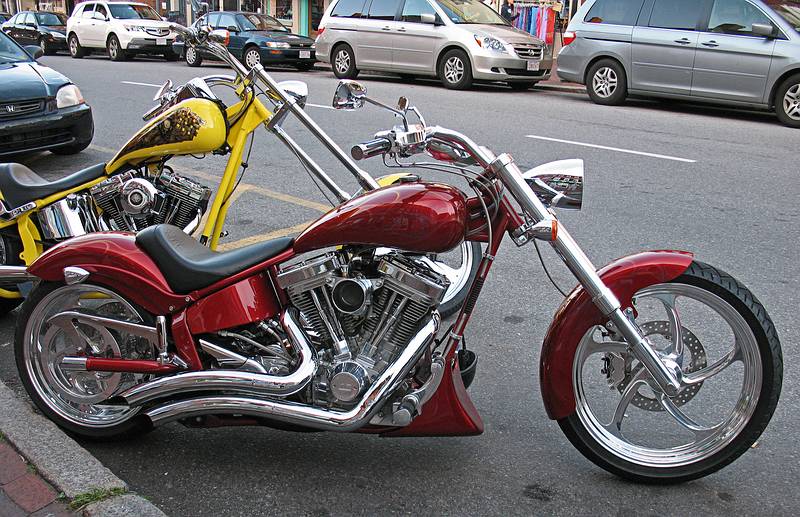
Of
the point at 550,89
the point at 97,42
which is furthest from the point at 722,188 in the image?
the point at 97,42

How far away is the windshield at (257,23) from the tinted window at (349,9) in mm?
4193

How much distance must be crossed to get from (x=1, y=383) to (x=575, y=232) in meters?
4.01

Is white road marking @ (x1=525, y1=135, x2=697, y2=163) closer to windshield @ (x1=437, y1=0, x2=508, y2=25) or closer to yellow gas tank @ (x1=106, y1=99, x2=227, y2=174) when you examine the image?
yellow gas tank @ (x1=106, y1=99, x2=227, y2=174)

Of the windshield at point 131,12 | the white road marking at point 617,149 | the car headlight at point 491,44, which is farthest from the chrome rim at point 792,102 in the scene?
the windshield at point 131,12

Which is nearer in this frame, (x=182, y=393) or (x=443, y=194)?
(x=443, y=194)

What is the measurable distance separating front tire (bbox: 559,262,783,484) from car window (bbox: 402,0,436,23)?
507 inches

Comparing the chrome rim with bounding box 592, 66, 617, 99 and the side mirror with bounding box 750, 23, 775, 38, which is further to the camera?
the chrome rim with bounding box 592, 66, 617, 99

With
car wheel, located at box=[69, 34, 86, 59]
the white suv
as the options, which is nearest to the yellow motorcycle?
the white suv

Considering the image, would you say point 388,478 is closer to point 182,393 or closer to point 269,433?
point 269,433

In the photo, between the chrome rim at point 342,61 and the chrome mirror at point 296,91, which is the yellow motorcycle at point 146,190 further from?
the chrome rim at point 342,61

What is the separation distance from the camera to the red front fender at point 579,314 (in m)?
2.89

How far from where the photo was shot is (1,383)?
3.63 metres

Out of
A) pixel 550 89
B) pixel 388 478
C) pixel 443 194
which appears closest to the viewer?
pixel 443 194

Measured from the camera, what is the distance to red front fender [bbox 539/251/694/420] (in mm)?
2893
